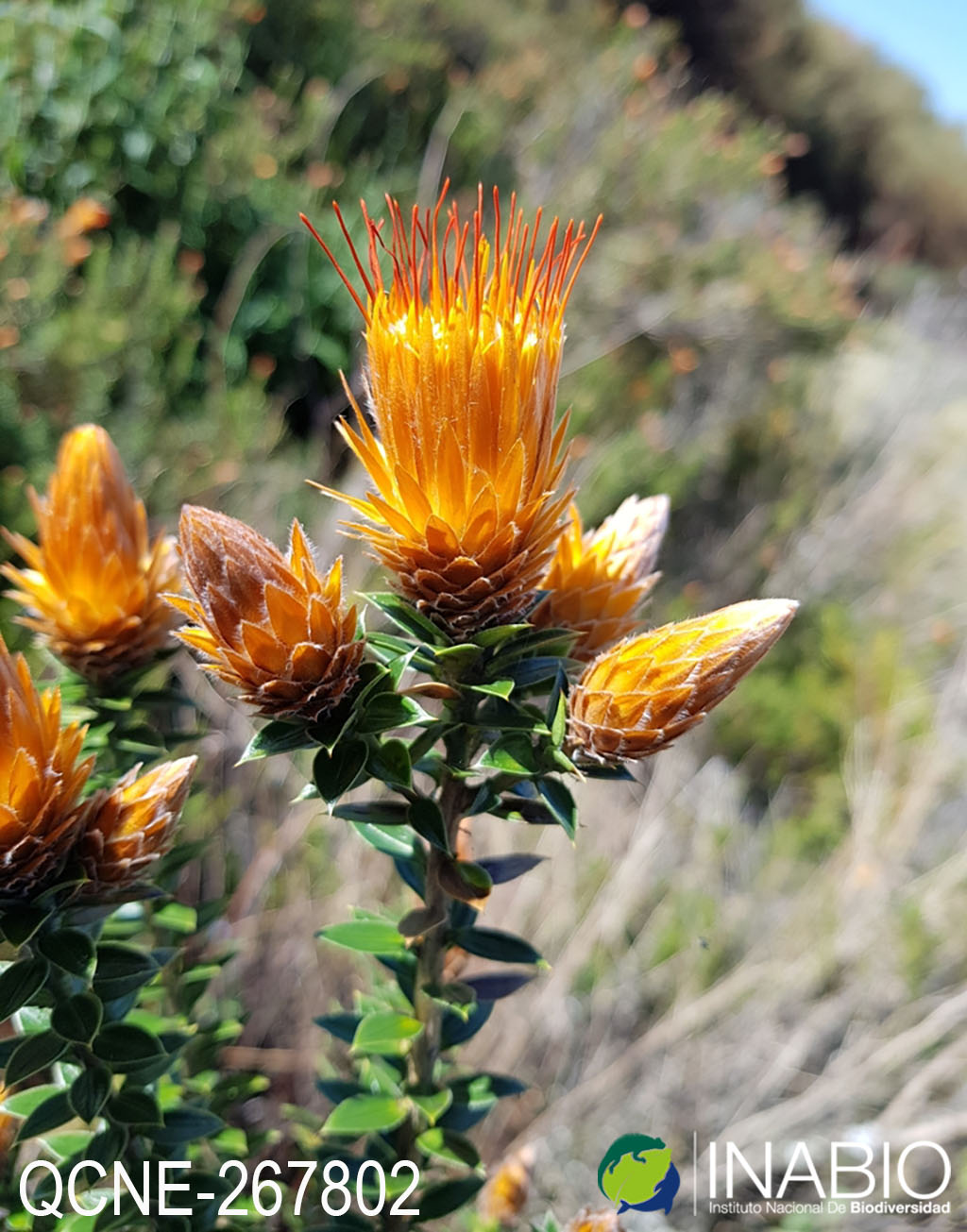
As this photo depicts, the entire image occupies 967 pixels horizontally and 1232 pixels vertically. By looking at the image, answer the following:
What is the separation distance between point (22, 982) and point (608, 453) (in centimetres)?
412

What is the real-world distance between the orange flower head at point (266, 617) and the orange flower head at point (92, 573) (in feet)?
1.15

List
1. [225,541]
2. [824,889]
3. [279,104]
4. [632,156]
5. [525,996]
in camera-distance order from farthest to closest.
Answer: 1. [632,156]
2. [279,104]
3. [824,889]
4. [525,996]
5. [225,541]

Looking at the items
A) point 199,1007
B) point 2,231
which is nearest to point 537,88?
point 2,231

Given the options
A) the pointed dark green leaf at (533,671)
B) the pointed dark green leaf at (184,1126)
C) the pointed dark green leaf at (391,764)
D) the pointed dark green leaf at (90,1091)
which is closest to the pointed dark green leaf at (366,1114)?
the pointed dark green leaf at (184,1126)

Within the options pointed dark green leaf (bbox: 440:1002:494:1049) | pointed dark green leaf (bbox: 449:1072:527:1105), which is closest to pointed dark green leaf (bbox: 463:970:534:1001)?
pointed dark green leaf (bbox: 440:1002:494:1049)

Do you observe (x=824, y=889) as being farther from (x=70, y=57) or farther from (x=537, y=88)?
(x=537, y=88)

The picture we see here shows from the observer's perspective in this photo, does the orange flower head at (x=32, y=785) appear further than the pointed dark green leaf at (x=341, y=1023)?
No

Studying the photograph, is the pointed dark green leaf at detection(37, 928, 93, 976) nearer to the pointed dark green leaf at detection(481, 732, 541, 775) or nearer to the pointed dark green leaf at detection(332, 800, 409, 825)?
the pointed dark green leaf at detection(332, 800, 409, 825)

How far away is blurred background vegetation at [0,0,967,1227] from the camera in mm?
2605

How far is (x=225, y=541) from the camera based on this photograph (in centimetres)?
73

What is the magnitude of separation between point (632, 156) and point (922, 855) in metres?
4.87

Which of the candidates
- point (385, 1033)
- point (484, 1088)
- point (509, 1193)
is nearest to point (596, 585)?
point (385, 1033)

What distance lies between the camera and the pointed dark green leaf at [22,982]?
31.3 inches

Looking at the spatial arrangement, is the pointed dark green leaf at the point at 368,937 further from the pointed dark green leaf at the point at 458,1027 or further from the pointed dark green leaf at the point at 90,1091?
the pointed dark green leaf at the point at 90,1091
